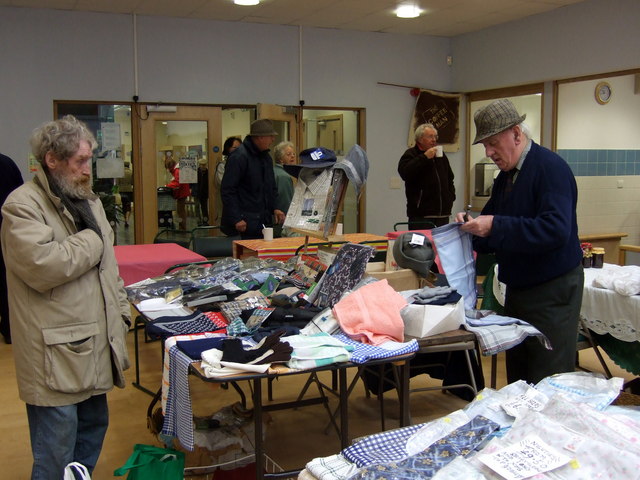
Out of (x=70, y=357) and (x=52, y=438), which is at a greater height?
(x=70, y=357)

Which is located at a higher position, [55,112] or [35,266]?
[55,112]

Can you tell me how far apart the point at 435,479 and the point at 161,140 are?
681 cm

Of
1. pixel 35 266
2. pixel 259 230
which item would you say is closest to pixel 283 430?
pixel 35 266

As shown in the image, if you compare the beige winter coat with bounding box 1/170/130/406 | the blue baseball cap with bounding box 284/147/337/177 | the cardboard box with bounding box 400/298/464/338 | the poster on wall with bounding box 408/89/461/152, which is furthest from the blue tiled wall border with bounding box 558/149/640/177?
the beige winter coat with bounding box 1/170/130/406

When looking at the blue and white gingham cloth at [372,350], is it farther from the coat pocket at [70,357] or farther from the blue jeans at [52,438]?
the blue jeans at [52,438]

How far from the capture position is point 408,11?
24.3 ft

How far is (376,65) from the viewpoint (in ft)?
28.3

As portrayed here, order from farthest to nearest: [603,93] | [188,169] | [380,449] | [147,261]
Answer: [603,93]
[188,169]
[147,261]
[380,449]

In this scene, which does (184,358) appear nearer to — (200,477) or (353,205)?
(200,477)

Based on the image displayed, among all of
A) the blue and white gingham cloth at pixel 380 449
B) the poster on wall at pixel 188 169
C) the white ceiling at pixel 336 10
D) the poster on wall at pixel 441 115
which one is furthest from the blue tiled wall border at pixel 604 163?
the blue and white gingham cloth at pixel 380 449

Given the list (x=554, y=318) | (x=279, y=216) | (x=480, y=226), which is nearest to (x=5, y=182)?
(x=279, y=216)

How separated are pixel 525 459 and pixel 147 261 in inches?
147

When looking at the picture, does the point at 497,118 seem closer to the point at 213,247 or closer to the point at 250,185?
the point at 250,185

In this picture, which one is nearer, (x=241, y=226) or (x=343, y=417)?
(x=343, y=417)
